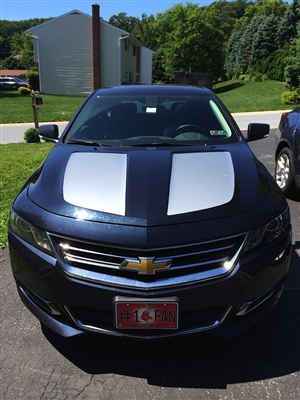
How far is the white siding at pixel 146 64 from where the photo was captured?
144 ft

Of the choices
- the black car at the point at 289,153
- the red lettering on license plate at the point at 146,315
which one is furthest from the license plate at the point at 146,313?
the black car at the point at 289,153

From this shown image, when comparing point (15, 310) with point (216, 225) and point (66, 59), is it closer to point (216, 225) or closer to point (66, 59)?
point (216, 225)

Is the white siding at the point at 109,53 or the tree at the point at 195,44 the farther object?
the tree at the point at 195,44

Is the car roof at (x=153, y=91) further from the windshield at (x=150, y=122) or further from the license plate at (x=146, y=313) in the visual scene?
the license plate at (x=146, y=313)

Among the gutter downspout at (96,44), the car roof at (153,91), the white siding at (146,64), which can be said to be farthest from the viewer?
the white siding at (146,64)

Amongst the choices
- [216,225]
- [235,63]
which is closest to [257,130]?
[216,225]

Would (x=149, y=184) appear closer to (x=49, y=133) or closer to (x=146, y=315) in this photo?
(x=146, y=315)

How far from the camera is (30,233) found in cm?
216

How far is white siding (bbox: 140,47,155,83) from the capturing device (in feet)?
144

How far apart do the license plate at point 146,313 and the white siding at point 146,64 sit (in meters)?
44.4

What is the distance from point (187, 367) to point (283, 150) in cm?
384

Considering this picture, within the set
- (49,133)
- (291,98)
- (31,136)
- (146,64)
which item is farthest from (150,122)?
(146,64)

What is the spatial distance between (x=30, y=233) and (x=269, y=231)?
138cm

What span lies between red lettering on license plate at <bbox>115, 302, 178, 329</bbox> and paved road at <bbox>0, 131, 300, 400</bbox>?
27 centimetres
